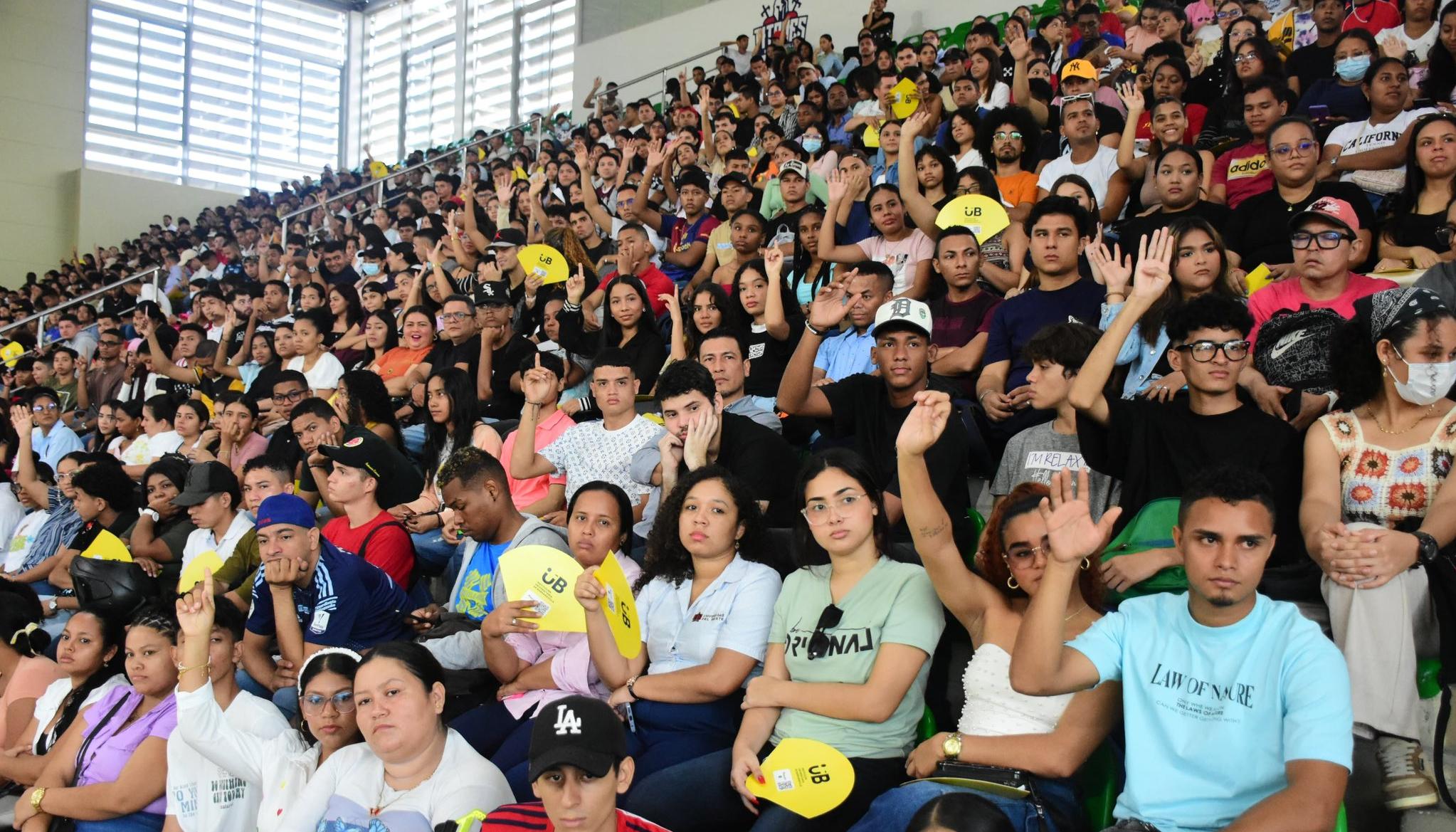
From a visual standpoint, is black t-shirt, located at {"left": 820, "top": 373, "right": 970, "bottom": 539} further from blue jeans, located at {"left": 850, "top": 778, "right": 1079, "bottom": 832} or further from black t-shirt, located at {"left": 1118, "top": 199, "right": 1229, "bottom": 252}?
black t-shirt, located at {"left": 1118, "top": 199, "right": 1229, "bottom": 252}

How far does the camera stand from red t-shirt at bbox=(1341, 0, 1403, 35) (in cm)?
654

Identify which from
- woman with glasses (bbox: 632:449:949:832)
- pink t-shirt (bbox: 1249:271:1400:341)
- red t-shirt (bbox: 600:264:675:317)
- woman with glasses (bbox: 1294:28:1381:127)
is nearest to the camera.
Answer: woman with glasses (bbox: 632:449:949:832)

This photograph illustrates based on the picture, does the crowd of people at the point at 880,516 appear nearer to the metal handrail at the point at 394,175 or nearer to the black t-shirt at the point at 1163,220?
the black t-shirt at the point at 1163,220

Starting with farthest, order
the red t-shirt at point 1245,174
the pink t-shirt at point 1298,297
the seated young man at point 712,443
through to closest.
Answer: the red t-shirt at point 1245,174
the seated young man at point 712,443
the pink t-shirt at point 1298,297

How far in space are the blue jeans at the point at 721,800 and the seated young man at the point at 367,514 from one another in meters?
1.80

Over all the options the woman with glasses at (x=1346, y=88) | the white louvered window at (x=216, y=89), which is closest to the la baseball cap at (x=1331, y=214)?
the woman with glasses at (x=1346, y=88)

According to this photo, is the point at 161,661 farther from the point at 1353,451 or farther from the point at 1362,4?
the point at 1362,4

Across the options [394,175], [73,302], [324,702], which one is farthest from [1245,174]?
[73,302]

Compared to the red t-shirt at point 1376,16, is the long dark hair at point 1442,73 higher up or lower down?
lower down

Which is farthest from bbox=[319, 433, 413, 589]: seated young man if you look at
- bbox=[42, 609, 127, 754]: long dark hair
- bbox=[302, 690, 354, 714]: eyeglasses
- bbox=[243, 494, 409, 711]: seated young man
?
bbox=[302, 690, 354, 714]: eyeglasses

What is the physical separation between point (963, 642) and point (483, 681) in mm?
1538

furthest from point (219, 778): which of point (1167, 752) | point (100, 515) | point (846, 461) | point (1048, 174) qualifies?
point (1048, 174)

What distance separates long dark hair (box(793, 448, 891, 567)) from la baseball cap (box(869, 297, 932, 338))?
87 centimetres

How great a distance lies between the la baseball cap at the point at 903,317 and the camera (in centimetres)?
378
